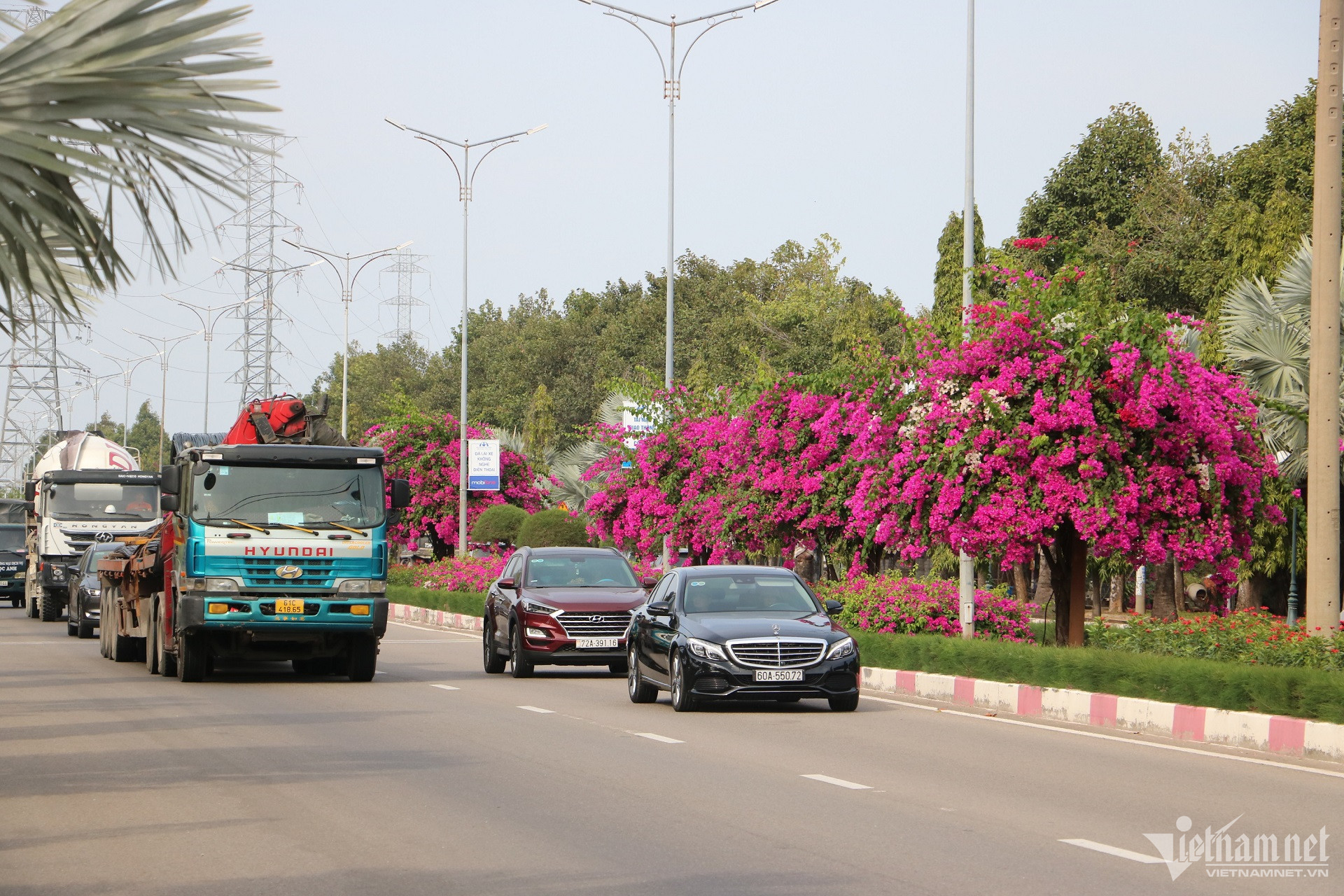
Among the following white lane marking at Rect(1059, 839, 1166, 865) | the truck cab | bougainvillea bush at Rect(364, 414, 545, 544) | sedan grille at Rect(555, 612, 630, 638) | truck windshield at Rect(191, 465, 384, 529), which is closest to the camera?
white lane marking at Rect(1059, 839, 1166, 865)

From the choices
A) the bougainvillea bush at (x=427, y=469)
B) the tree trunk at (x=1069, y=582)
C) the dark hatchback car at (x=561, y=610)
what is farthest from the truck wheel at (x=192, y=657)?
the bougainvillea bush at (x=427, y=469)

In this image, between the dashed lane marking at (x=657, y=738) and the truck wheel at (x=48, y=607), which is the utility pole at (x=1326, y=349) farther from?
the truck wheel at (x=48, y=607)

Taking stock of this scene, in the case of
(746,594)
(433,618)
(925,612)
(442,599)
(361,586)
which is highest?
(746,594)

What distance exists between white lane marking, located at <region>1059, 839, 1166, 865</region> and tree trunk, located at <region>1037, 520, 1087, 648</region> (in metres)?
12.2

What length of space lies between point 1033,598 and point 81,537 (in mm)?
27306

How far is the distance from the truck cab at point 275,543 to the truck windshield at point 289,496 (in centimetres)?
1

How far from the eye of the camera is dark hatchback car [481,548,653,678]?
22.8 m

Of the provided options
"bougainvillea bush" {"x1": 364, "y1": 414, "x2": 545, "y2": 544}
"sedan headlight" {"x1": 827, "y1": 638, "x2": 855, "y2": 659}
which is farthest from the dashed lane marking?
"bougainvillea bush" {"x1": 364, "y1": 414, "x2": 545, "y2": 544}

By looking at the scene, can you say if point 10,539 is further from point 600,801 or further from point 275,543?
point 600,801

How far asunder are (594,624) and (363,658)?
3.04m

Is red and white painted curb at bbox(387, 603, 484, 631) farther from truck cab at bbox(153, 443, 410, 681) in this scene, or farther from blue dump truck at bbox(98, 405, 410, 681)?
truck cab at bbox(153, 443, 410, 681)

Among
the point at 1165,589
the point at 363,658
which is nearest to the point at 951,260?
the point at 1165,589

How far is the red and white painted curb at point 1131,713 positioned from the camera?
14172mm

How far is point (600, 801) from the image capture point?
10984mm
